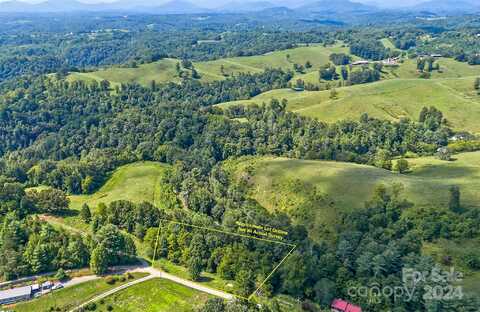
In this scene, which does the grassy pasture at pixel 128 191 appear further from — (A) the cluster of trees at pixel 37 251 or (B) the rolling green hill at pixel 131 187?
(A) the cluster of trees at pixel 37 251

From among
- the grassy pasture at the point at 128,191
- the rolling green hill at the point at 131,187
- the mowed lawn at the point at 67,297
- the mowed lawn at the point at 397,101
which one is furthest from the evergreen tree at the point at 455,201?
the mowed lawn at the point at 397,101

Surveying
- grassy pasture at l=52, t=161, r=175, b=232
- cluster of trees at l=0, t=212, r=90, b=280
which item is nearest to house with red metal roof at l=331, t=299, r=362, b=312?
cluster of trees at l=0, t=212, r=90, b=280

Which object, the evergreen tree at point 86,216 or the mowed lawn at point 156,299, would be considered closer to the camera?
the mowed lawn at point 156,299

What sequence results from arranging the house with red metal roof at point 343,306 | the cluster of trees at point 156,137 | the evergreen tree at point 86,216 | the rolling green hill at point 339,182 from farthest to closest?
1. the cluster of trees at point 156,137
2. the evergreen tree at point 86,216
3. the rolling green hill at point 339,182
4. the house with red metal roof at point 343,306

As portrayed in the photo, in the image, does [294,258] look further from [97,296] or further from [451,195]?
[451,195]

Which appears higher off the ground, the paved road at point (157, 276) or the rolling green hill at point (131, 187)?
the paved road at point (157, 276)

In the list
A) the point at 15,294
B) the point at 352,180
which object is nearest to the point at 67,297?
the point at 15,294

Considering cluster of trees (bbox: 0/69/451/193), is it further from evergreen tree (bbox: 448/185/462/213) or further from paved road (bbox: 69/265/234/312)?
paved road (bbox: 69/265/234/312)
